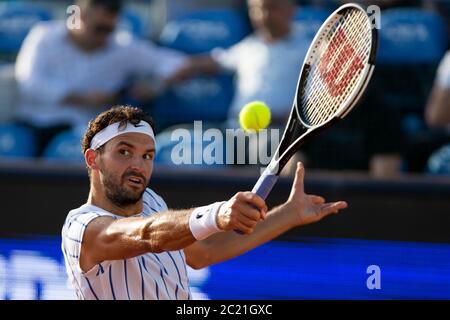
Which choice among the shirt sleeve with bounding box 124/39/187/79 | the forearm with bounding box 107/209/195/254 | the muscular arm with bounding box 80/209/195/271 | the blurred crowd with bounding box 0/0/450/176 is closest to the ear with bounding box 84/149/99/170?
the muscular arm with bounding box 80/209/195/271

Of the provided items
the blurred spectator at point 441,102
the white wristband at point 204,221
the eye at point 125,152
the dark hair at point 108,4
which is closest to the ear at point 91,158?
the eye at point 125,152

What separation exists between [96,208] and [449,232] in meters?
2.19

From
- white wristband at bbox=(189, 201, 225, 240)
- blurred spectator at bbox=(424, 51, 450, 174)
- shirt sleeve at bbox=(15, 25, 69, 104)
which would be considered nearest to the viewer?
white wristband at bbox=(189, 201, 225, 240)

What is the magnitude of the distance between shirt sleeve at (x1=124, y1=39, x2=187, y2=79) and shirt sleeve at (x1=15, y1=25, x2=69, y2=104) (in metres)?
0.49

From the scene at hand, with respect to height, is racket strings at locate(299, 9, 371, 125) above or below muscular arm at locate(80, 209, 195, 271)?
above

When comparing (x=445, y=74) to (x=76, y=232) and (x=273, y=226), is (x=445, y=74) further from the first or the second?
(x=76, y=232)

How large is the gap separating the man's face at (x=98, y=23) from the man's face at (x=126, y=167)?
3292 mm

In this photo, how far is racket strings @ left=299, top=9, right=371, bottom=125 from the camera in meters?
3.59

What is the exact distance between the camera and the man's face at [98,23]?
681 centimetres

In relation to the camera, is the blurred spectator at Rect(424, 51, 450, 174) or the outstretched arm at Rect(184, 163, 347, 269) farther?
the blurred spectator at Rect(424, 51, 450, 174)

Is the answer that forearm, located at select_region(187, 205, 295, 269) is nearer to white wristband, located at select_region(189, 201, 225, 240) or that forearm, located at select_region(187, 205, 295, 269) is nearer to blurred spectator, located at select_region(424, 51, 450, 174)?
white wristband, located at select_region(189, 201, 225, 240)

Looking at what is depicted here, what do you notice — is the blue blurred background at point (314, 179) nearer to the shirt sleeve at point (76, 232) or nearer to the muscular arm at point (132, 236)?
the shirt sleeve at point (76, 232)

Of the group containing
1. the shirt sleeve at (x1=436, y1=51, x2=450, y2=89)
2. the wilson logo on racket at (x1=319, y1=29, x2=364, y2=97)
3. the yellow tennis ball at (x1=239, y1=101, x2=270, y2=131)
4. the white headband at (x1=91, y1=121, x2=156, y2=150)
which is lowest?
the white headband at (x1=91, y1=121, x2=156, y2=150)

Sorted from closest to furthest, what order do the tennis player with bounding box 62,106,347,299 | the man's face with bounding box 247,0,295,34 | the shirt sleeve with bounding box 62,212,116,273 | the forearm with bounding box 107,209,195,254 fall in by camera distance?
the forearm with bounding box 107,209,195,254 → the tennis player with bounding box 62,106,347,299 → the shirt sleeve with bounding box 62,212,116,273 → the man's face with bounding box 247,0,295,34
